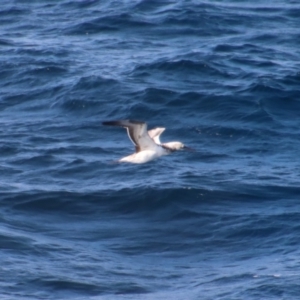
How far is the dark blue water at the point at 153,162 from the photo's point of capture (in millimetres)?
18031

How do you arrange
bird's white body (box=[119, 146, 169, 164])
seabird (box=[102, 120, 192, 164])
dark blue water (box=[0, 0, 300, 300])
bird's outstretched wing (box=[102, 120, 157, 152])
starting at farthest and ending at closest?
dark blue water (box=[0, 0, 300, 300]) → bird's white body (box=[119, 146, 169, 164]) → seabird (box=[102, 120, 192, 164]) → bird's outstretched wing (box=[102, 120, 157, 152])

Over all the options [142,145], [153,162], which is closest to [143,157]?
[142,145]

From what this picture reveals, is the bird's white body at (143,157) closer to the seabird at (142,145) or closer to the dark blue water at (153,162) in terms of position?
the seabird at (142,145)

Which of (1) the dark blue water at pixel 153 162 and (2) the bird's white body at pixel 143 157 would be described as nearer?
(2) the bird's white body at pixel 143 157

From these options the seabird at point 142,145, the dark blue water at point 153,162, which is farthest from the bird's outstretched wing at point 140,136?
the dark blue water at point 153,162

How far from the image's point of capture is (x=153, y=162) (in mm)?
24375

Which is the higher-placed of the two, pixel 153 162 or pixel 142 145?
pixel 153 162

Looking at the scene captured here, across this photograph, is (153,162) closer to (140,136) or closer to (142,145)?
(142,145)

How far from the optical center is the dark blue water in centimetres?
1803

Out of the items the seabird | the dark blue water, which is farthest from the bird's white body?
the dark blue water

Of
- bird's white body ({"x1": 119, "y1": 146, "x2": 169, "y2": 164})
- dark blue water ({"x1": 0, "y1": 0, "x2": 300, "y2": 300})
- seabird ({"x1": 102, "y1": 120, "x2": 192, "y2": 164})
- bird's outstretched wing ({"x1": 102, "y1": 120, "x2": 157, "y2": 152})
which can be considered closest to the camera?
bird's outstretched wing ({"x1": 102, "y1": 120, "x2": 157, "y2": 152})

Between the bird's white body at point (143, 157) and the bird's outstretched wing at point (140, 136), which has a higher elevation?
the bird's outstretched wing at point (140, 136)

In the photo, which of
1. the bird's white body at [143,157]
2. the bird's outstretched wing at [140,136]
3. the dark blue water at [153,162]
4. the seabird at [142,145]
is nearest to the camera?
the bird's outstretched wing at [140,136]

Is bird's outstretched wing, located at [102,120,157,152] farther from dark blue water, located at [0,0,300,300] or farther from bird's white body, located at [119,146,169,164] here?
dark blue water, located at [0,0,300,300]
